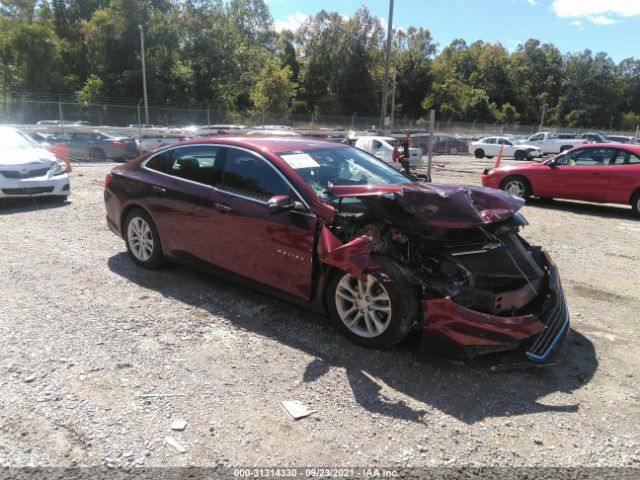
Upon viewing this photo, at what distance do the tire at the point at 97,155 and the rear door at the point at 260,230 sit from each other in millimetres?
17932

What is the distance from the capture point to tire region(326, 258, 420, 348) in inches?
137

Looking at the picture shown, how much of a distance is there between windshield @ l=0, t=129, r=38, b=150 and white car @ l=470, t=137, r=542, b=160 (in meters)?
28.7

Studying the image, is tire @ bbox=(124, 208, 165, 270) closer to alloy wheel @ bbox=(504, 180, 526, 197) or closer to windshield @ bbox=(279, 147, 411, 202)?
windshield @ bbox=(279, 147, 411, 202)

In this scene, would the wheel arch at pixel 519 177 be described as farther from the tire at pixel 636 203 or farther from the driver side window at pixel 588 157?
the tire at pixel 636 203

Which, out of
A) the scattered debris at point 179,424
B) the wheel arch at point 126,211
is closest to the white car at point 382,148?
the wheel arch at point 126,211

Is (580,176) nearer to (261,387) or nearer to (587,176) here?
(587,176)

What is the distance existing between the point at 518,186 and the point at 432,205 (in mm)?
9101

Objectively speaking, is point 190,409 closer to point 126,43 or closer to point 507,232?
point 507,232

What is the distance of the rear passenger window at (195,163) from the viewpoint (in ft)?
16.0

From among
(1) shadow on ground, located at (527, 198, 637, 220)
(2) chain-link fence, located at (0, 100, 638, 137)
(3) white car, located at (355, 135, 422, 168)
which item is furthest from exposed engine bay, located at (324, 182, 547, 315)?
(2) chain-link fence, located at (0, 100, 638, 137)

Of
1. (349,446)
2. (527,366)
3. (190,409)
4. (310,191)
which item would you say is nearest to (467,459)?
(349,446)

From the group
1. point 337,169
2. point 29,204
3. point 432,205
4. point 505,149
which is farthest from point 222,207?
point 505,149

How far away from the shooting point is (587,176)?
35.3ft

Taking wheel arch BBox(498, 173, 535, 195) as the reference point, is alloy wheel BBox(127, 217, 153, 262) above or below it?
below
